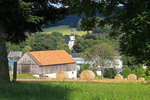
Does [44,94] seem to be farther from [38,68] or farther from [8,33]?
[38,68]

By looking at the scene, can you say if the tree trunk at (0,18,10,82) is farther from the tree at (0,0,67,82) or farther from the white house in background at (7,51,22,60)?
the white house in background at (7,51,22,60)

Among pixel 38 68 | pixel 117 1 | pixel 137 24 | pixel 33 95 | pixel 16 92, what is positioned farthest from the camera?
pixel 38 68

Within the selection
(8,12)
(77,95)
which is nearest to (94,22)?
(8,12)

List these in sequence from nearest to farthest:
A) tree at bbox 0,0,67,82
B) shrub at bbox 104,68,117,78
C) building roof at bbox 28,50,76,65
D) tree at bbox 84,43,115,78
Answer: tree at bbox 0,0,67,82
building roof at bbox 28,50,76,65
shrub at bbox 104,68,117,78
tree at bbox 84,43,115,78

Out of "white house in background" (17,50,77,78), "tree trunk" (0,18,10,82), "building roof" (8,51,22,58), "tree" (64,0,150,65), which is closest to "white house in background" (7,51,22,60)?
"building roof" (8,51,22,58)

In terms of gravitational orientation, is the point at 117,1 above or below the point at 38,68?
above

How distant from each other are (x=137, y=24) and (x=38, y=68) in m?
62.7

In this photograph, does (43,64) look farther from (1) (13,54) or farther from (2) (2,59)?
(1) (13,54)

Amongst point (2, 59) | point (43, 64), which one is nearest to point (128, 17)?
point (2, 59)

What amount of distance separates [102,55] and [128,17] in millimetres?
72692

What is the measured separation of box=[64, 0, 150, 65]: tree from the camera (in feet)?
47.5

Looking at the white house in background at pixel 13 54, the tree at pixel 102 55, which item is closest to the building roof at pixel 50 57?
the tree at pixel 102 55

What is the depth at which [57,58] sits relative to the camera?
81.7m

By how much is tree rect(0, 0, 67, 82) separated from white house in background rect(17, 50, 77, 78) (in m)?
60.1
